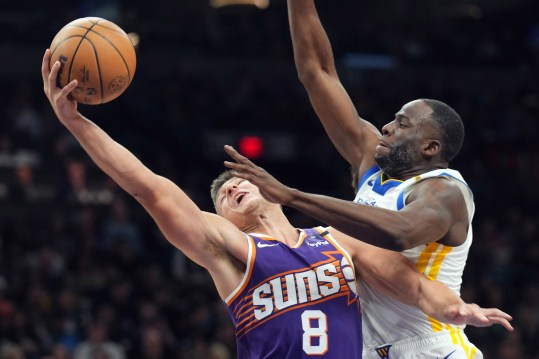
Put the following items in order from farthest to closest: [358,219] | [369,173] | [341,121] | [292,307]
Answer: [341,121] < [369,173] < [292,307] < [358,219]

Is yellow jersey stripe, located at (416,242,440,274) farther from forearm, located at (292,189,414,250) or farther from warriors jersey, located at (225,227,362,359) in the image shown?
forearm, located at (292,189,414,250)

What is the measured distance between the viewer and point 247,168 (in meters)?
4.18

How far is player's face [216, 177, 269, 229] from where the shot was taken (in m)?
5.08

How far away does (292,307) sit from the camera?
4660mm

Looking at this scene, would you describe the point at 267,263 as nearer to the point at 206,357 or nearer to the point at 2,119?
the point at 206,357

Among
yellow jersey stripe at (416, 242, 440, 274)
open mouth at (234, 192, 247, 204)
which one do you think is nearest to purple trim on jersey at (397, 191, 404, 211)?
yellow jersey stripe at (416, 242, 440, 274)

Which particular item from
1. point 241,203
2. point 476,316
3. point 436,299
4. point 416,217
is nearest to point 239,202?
point 241,203

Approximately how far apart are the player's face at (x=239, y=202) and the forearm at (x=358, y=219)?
32.3 inches

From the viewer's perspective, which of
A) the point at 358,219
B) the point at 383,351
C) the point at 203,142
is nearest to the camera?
the point at 358,219

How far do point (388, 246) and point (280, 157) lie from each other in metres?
14.5

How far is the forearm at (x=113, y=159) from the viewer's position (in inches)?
172

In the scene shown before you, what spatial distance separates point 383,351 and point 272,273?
0.85 metres

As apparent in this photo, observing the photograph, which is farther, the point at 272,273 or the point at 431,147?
the point at 431,147

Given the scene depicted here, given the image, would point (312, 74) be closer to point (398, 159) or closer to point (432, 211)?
point (398, 159)
